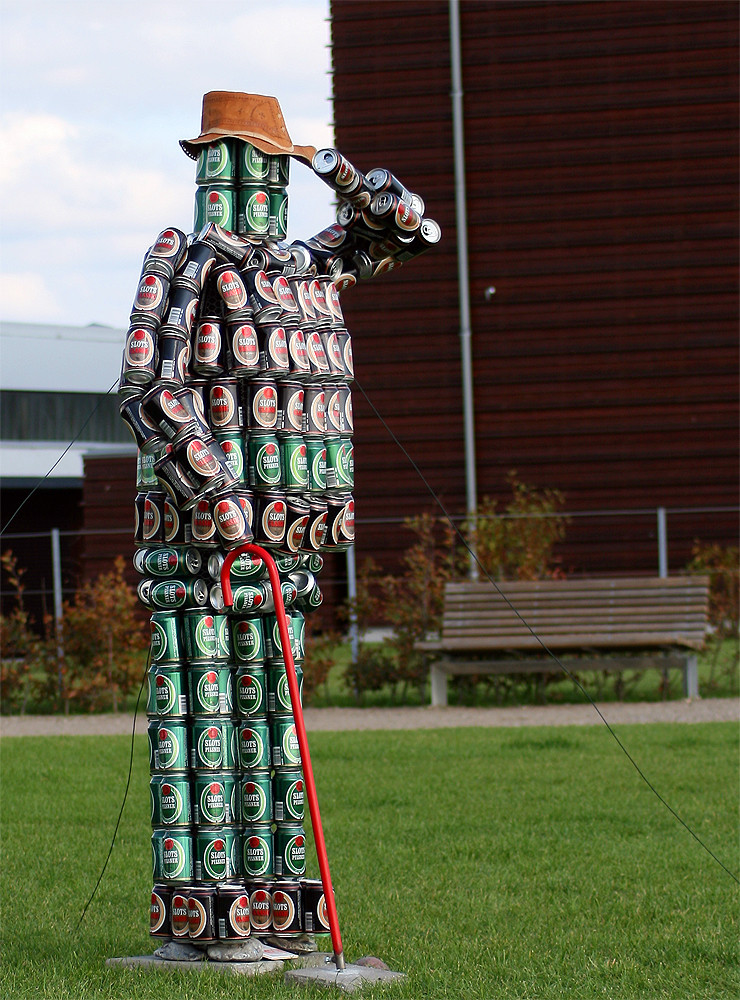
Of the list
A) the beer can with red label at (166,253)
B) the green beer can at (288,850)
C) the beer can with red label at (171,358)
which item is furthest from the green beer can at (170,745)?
Result: the beer can with red label at (166,253)

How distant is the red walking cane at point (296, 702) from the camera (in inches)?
160

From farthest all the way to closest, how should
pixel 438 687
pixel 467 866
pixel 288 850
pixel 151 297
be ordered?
pixel 438 687
pixel 467 866
pixel 288 850
pixel 151 297

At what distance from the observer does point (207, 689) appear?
14.5ft

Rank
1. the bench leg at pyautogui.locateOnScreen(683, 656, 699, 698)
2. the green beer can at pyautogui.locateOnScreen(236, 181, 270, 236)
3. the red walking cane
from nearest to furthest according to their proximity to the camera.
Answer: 1. the red walking cane
2. the green beer can at pyautogui.locateOnScreen(236, 181, 270, 236)
3. the bench leg at pyautogui.locateOnScreen(683, 656, 699, 698)

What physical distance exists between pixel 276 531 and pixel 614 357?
47.7 ft

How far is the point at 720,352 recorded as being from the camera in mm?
18312

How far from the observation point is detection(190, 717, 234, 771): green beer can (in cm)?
441

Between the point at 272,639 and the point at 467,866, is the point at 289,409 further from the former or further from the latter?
the point at 467,866

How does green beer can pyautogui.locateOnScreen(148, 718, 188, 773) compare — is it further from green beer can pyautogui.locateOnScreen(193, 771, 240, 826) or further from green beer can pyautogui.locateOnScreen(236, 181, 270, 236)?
green beer can pyautogui.locateOnScreen(236, 181, 270, 236)

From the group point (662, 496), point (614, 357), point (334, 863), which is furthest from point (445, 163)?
point (334, 863)

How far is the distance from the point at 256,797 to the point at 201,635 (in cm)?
57

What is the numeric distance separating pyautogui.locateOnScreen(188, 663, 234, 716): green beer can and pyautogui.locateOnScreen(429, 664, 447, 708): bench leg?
7139mm

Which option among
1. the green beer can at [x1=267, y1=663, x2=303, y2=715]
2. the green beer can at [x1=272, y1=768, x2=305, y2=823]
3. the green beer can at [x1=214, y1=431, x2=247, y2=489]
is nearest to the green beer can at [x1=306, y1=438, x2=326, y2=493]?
the green beer can at [x1=214, y1=431, x2=247, y2=489]

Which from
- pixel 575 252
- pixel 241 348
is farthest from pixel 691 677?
pixel 575 252
